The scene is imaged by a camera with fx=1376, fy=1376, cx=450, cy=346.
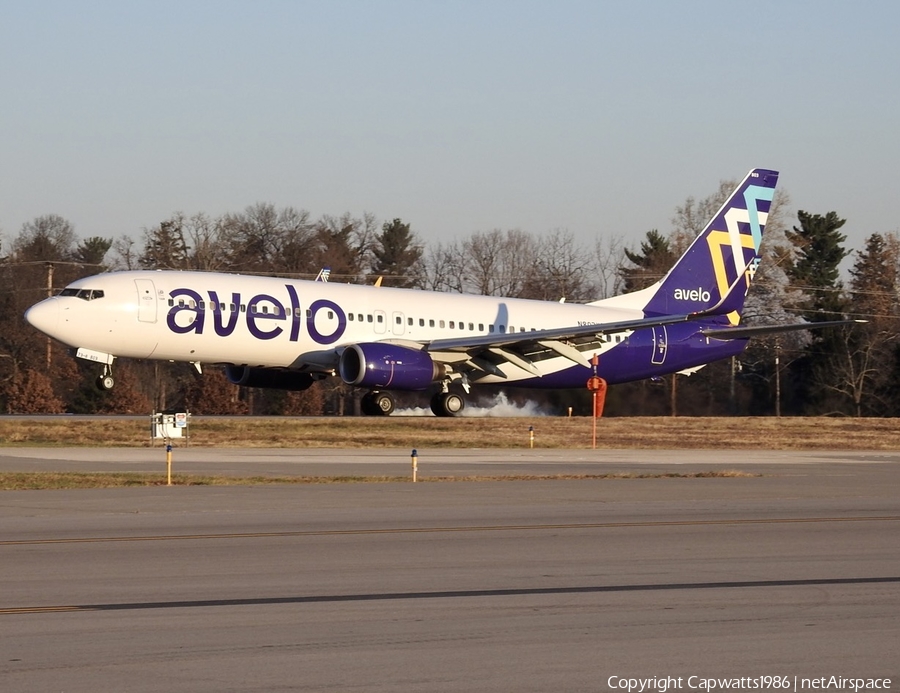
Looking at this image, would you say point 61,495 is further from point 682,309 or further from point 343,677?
point 682,309

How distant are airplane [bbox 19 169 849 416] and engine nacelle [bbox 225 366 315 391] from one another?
0.04 metres

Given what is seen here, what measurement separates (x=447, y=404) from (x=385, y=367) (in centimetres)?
383

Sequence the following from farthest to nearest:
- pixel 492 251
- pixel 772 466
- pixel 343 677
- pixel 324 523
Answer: pixel 492 251 < pixel 772 466 < pixel 324 523 < pixel 343 677

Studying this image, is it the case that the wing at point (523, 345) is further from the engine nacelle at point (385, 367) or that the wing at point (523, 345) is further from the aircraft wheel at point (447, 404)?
the engine nacelle at point (385, 367)

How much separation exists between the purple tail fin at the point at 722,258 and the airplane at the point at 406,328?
0.05 meters

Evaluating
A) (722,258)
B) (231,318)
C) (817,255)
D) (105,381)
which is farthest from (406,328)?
(817,255)

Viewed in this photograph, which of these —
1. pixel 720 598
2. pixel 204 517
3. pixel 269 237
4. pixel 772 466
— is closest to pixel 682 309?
pixel 772 466

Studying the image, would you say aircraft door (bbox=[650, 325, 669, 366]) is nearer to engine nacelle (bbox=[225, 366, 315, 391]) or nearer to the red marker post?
the red marker post

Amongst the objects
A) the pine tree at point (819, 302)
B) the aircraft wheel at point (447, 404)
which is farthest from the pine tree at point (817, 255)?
the aircraft wheel at point (447, 404)

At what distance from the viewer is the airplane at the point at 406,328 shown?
122ft

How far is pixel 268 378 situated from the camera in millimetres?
41438

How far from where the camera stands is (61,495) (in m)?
20.2

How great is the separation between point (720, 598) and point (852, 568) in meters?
2.53

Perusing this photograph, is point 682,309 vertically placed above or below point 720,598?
above
